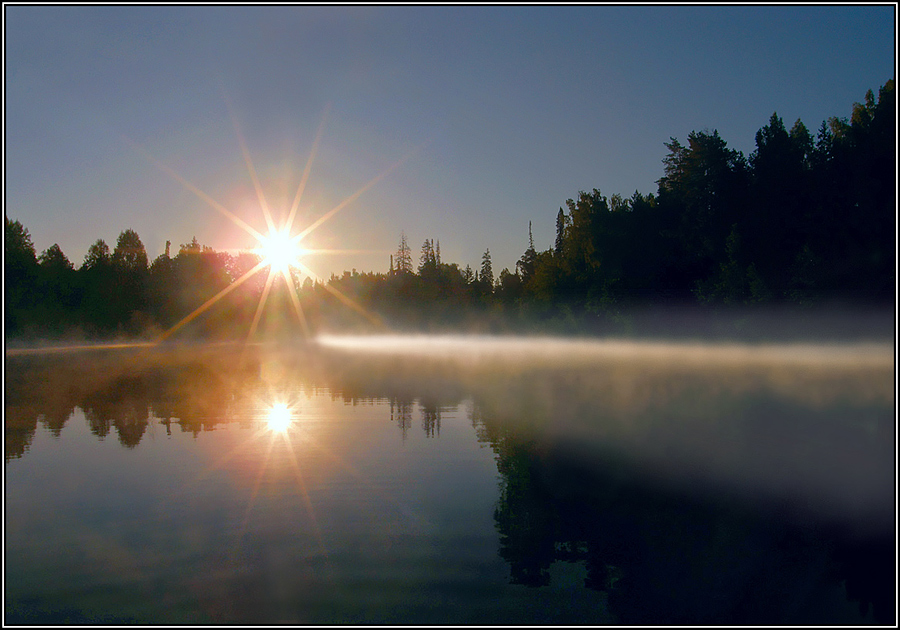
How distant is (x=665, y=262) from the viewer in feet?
206

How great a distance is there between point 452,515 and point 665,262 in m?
58.5

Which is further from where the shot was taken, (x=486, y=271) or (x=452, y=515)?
(x=486, y=271)

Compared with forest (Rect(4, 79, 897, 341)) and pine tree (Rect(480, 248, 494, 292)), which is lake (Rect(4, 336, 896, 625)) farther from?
pine tree (Rect(480, 248, 494, 292))

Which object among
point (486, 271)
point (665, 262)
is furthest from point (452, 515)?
point (486, 271)

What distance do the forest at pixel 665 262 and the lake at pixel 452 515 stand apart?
2594cm

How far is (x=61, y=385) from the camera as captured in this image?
27.3 metres

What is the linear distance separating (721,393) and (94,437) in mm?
19591

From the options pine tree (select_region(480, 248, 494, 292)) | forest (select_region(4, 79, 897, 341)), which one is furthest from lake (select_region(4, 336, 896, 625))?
pine tree (select_region(480, 248, 494, 292))

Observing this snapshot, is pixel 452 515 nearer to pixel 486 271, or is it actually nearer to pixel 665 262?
pixel 665 262

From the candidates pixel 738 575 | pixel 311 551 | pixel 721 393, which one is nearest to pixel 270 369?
pixel 721 393

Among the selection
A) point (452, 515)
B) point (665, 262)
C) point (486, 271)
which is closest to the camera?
point (452, 515)

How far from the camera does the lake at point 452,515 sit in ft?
21.3

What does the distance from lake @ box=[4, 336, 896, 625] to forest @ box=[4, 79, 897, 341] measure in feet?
85.1

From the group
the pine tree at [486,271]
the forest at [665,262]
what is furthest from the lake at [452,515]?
the pine tree at [486,271]
